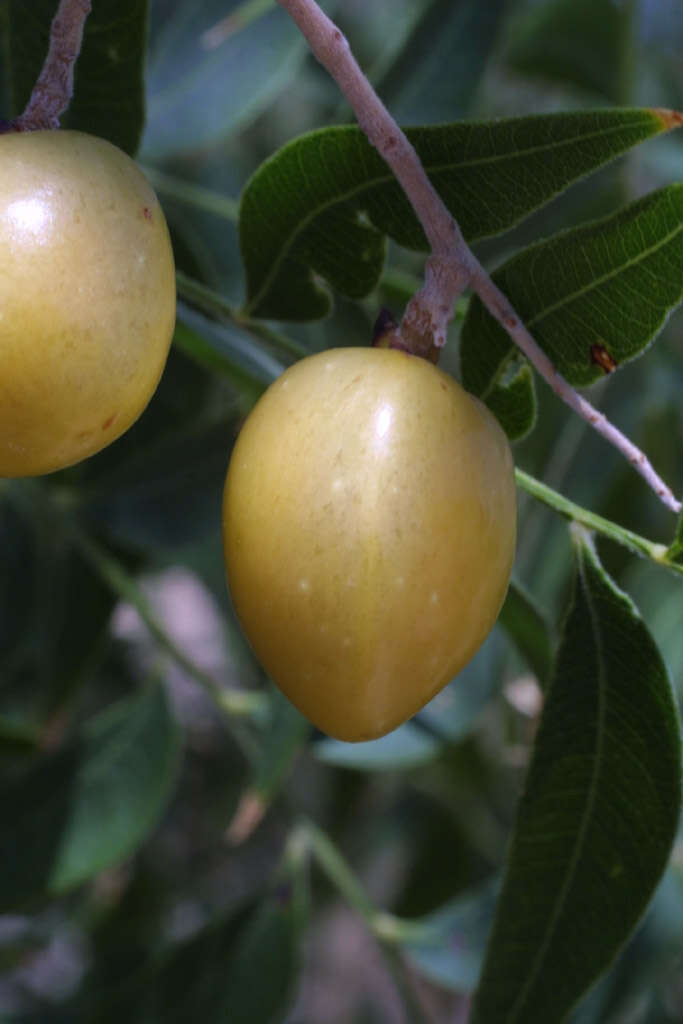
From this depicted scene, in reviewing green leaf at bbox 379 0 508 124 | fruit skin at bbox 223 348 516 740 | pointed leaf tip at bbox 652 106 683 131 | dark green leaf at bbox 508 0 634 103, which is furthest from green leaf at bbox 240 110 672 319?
dark green leaf at bbox 508 0 634 103

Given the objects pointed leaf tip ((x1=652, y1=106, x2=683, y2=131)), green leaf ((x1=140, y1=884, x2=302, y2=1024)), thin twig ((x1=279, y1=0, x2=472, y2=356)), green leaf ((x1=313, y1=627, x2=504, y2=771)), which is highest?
pointed leaf tip ((x1=652, y1=106, x2=683, y2=131))

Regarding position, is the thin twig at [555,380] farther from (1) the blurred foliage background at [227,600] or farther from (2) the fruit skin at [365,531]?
(1) the blurred foliage background at [227,600]

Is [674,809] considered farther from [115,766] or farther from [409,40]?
[409,40]

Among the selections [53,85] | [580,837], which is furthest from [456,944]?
[53,85]

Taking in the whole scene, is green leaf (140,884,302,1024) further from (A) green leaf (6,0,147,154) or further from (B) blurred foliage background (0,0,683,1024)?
(A) green leaf (6,0,147,154)

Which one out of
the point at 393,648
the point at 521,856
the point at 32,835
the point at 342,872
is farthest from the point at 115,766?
the point at 393,648

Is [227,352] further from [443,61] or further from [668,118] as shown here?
[443,61]
